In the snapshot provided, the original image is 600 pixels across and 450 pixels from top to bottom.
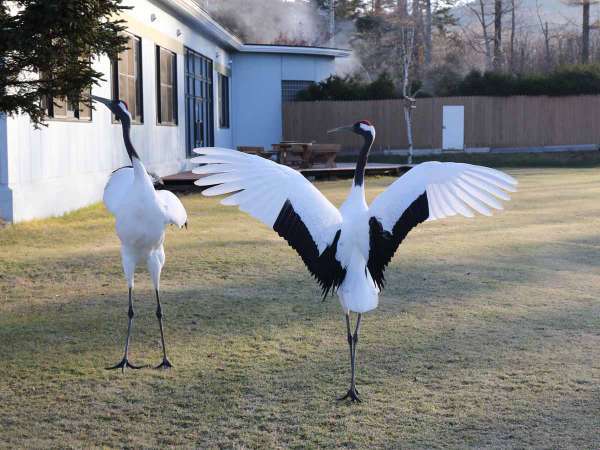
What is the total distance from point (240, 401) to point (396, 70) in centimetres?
4686

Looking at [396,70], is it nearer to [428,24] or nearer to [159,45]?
[428,24]

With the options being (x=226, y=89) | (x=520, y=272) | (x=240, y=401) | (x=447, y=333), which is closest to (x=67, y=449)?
(x=240, y=401)

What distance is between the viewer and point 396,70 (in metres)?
49.8

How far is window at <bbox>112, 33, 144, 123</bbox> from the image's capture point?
15.4 meters

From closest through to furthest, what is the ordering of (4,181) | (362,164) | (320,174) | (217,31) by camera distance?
(362,164) → (4,181) → (320,174) → (217,31)

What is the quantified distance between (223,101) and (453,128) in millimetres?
8898

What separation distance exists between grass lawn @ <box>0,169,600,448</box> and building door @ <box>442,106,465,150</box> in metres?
21.0

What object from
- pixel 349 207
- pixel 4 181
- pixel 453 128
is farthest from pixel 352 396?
pixel 453 128

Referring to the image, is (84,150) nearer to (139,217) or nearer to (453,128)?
(139,217)

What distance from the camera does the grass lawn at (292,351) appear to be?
4191 mm

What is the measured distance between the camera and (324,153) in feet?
73.0

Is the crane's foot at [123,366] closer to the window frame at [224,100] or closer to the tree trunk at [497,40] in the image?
the window frame at [224,100]

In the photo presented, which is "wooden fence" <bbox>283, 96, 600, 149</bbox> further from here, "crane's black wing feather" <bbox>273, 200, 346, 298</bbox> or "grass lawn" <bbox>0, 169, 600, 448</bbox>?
"crane's black wing feather" <bbox>273, 200, 346, 298</bbox>

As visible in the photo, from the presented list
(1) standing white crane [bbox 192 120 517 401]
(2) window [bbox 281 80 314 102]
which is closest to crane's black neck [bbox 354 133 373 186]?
(1) standing white crane [bbox 192 120 517 401]
